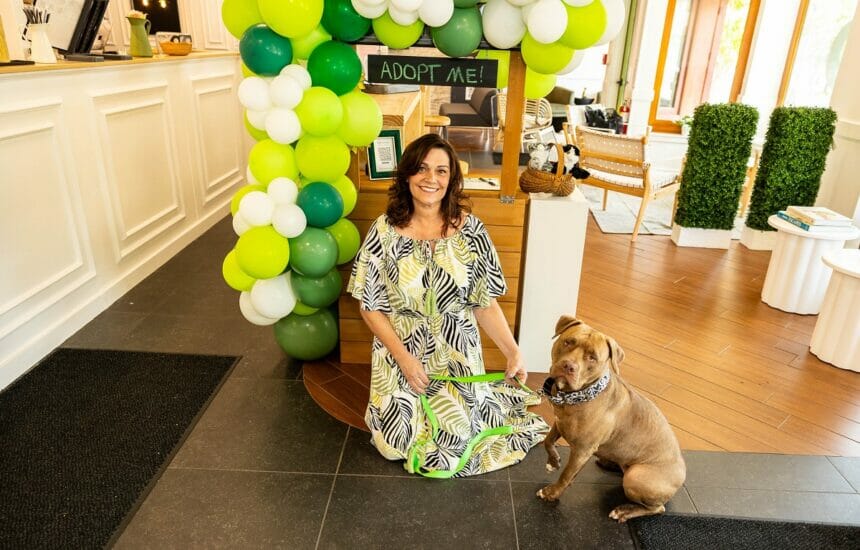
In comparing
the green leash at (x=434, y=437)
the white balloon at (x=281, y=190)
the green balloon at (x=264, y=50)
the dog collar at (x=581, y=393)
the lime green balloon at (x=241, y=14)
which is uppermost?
the lime green balloon at (x=241, y=14)

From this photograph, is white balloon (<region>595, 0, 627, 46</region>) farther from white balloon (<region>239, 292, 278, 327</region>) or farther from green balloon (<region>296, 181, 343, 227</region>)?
white balloon (<region>239, 292, 278, 327</region>)

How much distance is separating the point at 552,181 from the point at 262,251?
1302 mm

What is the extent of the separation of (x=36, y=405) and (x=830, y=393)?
3.70 meters

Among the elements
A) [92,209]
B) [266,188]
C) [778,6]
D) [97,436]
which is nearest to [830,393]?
[266,188]

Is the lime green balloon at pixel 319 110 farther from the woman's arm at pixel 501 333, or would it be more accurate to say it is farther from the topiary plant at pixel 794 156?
the topiary plant at pixel 794 156

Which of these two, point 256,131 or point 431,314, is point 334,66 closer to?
point 256,131

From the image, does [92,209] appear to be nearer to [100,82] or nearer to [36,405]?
[100,82]

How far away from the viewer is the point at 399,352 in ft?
7.20

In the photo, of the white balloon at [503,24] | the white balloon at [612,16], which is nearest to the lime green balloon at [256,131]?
the white balloon at [503,24]

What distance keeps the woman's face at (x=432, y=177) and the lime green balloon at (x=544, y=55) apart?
531 mm

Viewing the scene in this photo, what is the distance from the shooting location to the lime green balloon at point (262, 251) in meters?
2.40

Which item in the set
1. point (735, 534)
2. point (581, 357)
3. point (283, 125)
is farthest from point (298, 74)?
point (735, 534)

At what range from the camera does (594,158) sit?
17.4 ft

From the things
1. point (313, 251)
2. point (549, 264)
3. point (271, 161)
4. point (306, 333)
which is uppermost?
point (271, 161)
